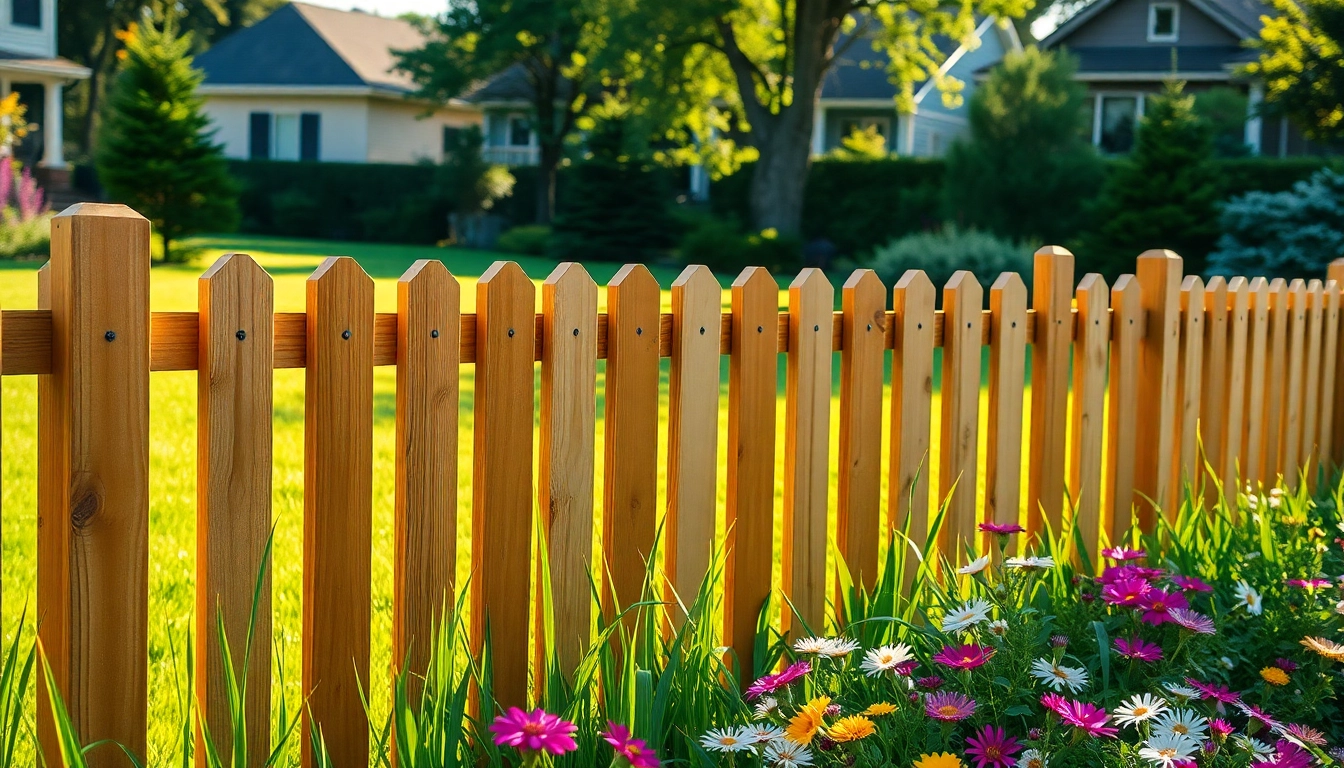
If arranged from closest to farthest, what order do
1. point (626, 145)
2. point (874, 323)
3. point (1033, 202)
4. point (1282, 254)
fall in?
point (874, 323) < point (1282, 254) < point (1033, 202) < point (626, 145)

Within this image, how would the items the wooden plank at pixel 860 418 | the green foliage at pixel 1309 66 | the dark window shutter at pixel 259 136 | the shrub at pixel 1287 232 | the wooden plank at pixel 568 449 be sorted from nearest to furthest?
the wooden plank at pixel 568 449
the wooden plank at pixel 860 418
the shrub at pixel 1287 232
the green foliage at pixel 1309 66
the dark window shutter at pixel 259 136

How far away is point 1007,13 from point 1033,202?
3.90m

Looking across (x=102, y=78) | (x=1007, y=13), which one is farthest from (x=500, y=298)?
(x=102, y=78)

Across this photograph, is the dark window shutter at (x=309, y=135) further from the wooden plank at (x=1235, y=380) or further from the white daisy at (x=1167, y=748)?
the white daisy at (x=1167, y=748)

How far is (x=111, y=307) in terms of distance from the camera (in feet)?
5.87

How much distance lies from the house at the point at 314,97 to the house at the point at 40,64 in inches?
305

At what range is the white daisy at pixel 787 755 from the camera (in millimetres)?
1891

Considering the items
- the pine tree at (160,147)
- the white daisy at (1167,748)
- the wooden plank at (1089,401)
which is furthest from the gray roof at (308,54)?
the white daisy at (1167,748)

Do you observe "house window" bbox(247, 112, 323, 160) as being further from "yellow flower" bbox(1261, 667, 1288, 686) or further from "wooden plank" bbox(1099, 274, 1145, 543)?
"yellow flower" bbox(1261, 667, 1288, 686)

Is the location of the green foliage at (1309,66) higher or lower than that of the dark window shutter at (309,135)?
lower

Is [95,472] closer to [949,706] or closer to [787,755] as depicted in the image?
[787,755]

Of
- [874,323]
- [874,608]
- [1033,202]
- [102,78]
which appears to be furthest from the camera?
[102,78]

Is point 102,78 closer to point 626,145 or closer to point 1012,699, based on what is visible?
point 626,145

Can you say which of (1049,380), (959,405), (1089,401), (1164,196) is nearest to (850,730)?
(959,405)
